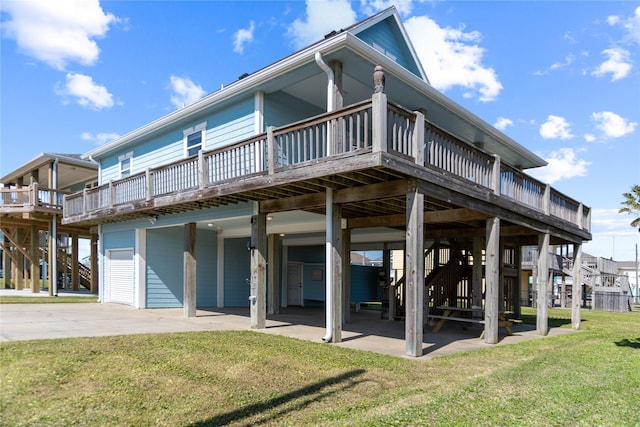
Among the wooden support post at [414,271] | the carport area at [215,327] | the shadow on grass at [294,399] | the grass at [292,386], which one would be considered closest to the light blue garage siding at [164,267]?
the carport area at [215,327]

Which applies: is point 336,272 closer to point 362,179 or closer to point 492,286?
point 362,179

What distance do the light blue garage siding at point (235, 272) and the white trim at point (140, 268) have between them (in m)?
2.80

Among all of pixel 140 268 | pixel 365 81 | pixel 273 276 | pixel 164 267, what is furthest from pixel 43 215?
pixel 365 81

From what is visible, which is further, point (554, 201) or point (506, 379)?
point (554, 201)

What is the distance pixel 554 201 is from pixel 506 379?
322 inches

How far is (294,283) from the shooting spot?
62.5ft

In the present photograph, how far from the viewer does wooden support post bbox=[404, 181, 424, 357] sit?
23.0 ft

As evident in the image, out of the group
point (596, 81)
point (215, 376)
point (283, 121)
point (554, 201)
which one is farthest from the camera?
point (596, 81)

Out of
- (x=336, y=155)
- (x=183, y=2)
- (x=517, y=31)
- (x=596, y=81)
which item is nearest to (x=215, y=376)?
(x=336, y=155)

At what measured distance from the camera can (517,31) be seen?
12.9 metres

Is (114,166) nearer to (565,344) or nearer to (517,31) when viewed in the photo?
(517,31)

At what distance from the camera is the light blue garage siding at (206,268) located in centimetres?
1511

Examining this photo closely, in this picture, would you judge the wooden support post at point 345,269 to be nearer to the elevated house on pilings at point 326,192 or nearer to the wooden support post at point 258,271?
the elevated house on pilings at point 326,192

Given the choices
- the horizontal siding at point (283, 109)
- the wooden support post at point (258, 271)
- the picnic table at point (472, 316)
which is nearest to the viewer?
→ the wooden support post at point (258, 271)
